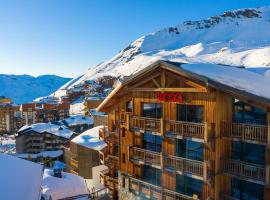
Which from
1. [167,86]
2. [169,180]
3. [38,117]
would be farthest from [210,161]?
[38,117]

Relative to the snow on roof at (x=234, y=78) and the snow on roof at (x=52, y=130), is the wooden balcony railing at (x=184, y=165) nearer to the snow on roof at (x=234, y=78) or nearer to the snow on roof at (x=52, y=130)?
the snow on roof at (x=234, y=78)

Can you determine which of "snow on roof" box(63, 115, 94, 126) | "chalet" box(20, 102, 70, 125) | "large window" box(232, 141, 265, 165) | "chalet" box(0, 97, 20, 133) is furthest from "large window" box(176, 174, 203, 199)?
"chalet" box(0, 97, 20, 133)

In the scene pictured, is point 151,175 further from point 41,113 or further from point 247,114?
point 41,113

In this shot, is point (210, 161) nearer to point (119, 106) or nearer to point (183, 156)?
point (183, 156)

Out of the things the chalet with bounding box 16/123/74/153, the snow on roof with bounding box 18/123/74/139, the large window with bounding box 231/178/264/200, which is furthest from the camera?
the chalet with bounding box 16/123/74/153

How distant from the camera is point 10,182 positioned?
11133 mm

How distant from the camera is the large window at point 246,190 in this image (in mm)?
15711

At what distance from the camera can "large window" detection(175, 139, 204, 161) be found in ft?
57.4

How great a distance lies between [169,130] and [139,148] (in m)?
2.99

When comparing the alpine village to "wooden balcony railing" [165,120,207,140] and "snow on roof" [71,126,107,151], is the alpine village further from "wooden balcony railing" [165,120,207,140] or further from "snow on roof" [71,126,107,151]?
"snow on roof" [71,126,107,151]

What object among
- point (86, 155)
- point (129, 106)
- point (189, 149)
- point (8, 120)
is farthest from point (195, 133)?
point (8, 120)

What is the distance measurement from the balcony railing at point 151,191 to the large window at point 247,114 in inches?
214

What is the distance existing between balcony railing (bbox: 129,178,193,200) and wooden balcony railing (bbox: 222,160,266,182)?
123 inches

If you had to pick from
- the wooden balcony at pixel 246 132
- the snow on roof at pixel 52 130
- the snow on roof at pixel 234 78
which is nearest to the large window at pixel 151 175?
the wooden balcony at pixel 246 132
